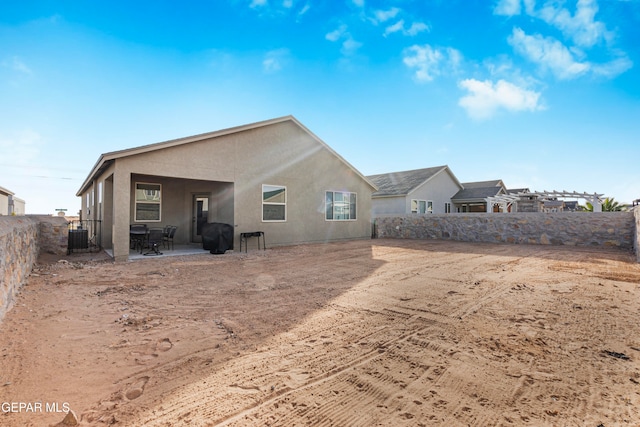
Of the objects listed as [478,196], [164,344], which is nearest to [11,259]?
[164,344]

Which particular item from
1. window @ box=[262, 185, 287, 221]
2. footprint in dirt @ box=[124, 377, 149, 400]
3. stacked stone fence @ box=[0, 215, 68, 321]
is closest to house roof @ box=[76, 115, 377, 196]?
window @ box=[262, 185, 287, 221]

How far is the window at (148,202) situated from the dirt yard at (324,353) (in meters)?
5.78

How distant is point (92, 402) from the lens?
212 centimetres

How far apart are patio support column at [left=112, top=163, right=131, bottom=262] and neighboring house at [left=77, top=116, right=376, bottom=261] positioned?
24 millimetres

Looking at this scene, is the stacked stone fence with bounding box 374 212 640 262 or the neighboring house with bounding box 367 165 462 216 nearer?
the stacked stone fence with bounding box 374 212 640 262

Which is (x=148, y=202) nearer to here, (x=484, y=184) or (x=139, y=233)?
(x=139, y=233)

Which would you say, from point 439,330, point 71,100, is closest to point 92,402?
point 439,330

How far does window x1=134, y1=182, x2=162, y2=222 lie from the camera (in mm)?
11445

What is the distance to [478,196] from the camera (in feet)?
81.3


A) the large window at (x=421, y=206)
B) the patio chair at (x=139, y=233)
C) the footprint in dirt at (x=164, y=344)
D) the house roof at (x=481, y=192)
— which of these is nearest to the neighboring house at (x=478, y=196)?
the house roof at (x=481, y=192)

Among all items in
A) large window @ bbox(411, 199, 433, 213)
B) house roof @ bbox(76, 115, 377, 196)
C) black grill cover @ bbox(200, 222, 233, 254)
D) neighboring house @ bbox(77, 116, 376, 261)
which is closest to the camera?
house roof @ bbox(76, 115, 377, 196)

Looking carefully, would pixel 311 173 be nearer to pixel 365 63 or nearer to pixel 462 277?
pixel 365 63

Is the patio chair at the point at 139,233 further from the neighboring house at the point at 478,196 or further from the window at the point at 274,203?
the neighboring house at the point at 478,196

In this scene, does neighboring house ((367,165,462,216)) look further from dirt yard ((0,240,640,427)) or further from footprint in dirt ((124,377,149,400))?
footprint in dirt ((124,377,149,400))
